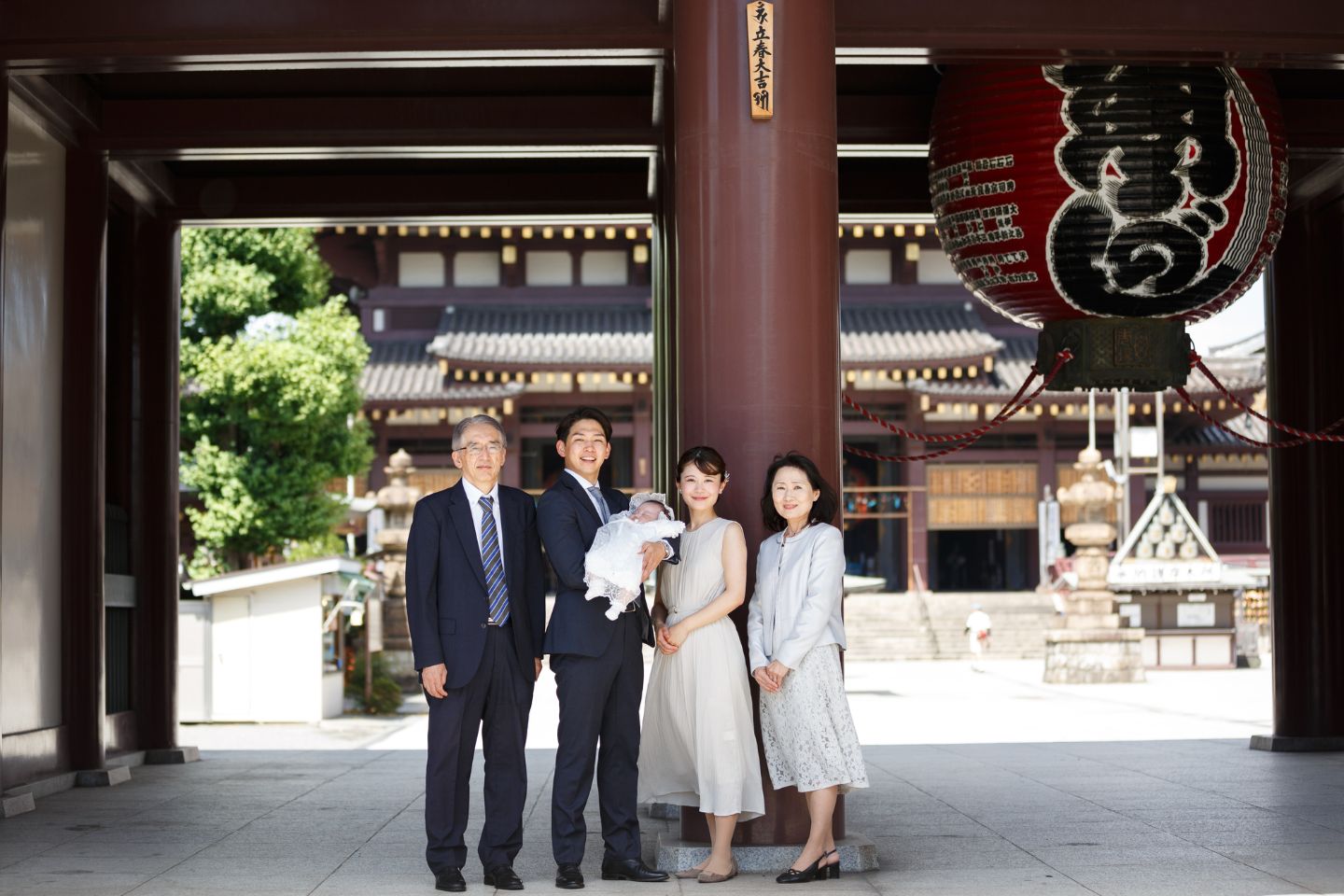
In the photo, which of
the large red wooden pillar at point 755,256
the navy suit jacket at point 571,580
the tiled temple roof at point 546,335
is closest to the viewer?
the navy suit jacket at point 571,580

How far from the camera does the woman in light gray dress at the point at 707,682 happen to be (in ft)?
18.2

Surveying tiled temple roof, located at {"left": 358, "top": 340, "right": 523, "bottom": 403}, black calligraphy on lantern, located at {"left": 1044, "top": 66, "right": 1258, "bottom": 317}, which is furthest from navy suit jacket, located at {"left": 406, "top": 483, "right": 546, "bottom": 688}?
tiled temple roof, located at {"left": 358, "top": 340, "right": 523, "bottom": 403}

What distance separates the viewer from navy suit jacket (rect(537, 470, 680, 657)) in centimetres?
550

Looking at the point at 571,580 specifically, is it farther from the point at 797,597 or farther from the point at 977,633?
the point at 977,633

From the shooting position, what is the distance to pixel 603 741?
18.6 ft

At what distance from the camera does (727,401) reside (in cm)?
602

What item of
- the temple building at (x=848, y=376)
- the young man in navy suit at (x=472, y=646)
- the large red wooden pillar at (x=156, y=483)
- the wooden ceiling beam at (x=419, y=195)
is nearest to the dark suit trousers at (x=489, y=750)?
the young man in navy suit at (x=472, y=646)

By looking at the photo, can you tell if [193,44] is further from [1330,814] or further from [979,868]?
[1330,814]

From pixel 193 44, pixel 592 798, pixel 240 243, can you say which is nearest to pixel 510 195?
pixel 193 44

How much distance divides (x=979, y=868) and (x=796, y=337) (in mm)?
2028

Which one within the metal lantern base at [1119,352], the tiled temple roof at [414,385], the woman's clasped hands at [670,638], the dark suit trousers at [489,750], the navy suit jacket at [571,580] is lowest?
the dark suit trousers at [489,750]

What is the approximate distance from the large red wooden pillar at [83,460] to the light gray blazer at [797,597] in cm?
489

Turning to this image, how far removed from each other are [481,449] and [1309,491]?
23.0 ft

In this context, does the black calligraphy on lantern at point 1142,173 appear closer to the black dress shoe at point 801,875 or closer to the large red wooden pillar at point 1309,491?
the black dress shoe at point 801,875
